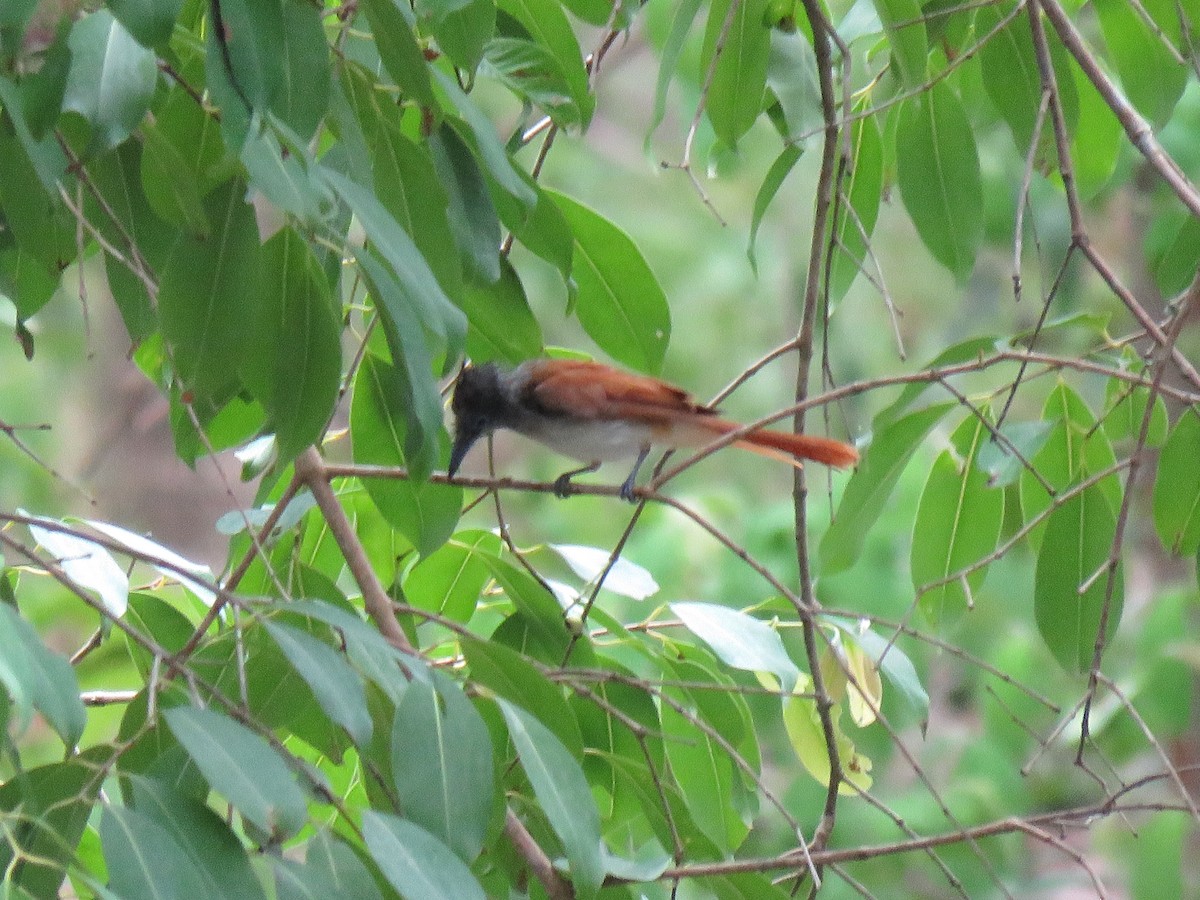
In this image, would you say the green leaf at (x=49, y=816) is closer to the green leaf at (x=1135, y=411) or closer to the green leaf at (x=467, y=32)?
the green leaf at (x=467, y=32)

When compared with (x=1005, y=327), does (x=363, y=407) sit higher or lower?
higher

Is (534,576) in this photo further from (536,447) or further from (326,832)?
(536,447)

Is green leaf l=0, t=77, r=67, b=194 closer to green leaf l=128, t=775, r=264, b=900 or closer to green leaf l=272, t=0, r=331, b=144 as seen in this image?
green leaf l=272, t=0, r=331, b=144

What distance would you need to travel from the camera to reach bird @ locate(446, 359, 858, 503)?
3502 millimetres

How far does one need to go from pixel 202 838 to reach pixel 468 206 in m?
0.96

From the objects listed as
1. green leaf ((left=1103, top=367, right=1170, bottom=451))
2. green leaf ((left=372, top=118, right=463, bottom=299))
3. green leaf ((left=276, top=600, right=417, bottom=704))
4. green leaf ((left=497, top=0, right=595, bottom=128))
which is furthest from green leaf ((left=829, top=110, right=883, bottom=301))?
green leaf ((left=276, top=600, right=417, bottom=704))

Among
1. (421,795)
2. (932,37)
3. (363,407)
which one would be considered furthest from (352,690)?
(932,37)

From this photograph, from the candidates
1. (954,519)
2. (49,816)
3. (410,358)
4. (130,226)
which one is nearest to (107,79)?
(410,358)

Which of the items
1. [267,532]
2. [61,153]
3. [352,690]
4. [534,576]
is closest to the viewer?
[352,690]

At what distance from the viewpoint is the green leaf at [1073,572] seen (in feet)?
7.98

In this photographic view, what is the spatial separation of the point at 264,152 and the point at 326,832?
750mm

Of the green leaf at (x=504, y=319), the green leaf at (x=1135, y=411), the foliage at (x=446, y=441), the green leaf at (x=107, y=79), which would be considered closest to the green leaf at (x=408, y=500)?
the foliage at (x=446, y=441)

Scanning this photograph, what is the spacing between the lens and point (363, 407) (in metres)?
2.43

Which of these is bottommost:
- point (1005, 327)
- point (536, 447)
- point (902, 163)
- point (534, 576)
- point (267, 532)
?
point (536, 447)
